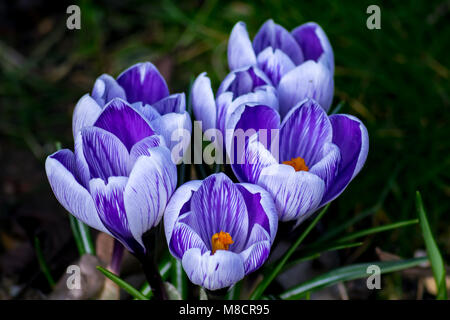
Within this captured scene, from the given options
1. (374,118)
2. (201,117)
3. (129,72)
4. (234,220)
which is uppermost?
(374,118)

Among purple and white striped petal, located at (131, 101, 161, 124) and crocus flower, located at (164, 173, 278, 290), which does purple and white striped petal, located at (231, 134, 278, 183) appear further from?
purple and white striped petal, located at (131, 101, 161, 124)

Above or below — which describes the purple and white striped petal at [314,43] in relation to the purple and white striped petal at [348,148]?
above

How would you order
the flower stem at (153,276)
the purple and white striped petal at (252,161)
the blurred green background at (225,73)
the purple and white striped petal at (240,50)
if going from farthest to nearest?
the blurred green background at (225,73) < the purple and white striped petal at (240,50) < the flower stem at (153,276) < the purple and white striped petal at (252,161)

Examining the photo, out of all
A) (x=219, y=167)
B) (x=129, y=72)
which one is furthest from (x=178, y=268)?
(x=129, y=72)

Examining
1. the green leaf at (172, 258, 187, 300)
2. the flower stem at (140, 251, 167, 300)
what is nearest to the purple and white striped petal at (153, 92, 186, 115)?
the flower stem at (140, 251, 167, 300)

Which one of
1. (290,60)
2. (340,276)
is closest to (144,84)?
(290,60)

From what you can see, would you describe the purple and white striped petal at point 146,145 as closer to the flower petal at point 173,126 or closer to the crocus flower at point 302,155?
the flower petal at point 173,126

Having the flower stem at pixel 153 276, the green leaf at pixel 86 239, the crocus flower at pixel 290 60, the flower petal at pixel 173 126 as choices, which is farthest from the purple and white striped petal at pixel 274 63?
the green leaf at pixel 86 239

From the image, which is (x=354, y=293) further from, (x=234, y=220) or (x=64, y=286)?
(x=64, y=286)
